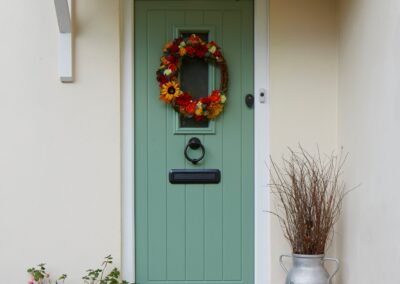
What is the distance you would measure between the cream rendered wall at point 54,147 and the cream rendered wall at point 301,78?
0.95m

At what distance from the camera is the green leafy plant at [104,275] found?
3684 mm

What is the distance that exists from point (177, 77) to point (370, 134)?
4.09 ft

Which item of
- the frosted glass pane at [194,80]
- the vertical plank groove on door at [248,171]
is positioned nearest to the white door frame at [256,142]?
the vertical plank groove on door at [248,171]

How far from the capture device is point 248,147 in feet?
12.8

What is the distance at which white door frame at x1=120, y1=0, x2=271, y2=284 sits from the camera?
3842 millimetres

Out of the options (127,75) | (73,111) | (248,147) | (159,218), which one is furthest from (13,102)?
(248,147)

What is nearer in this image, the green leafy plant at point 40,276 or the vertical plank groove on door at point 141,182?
the green leafy plant at point 40,276

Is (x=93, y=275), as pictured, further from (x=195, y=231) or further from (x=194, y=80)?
(x=194, y=80)

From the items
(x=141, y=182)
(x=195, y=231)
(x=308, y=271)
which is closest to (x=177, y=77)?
(x=141, y=182)

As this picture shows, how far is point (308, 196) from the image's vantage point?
11.6ft

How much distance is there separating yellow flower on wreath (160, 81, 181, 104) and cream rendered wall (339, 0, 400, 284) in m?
0.97

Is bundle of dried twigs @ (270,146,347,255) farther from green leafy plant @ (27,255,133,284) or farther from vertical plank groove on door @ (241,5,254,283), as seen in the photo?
→ green leafy plant @ (27,255,133,284)

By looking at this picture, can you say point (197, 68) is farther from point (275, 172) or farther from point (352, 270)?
point (352, 270)

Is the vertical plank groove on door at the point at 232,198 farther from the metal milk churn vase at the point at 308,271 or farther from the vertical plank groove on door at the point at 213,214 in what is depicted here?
the metal milk churn vase at the point at 308,271
